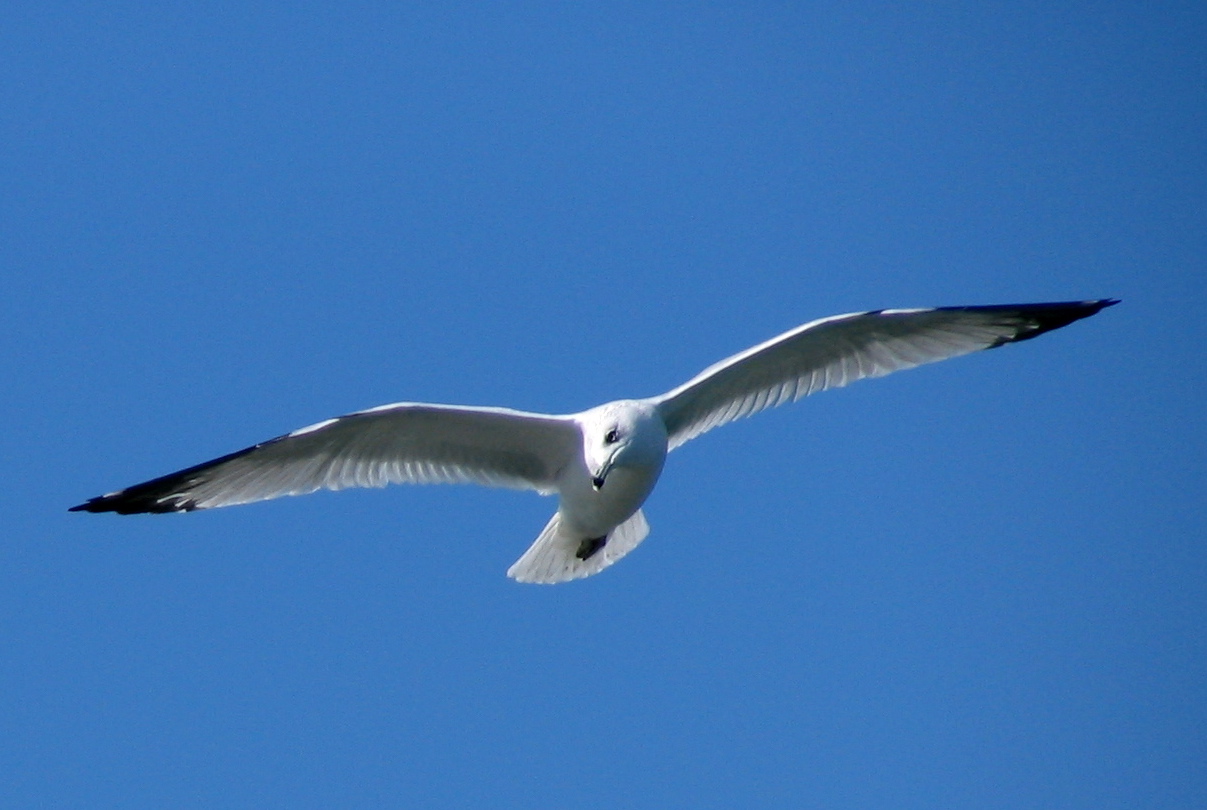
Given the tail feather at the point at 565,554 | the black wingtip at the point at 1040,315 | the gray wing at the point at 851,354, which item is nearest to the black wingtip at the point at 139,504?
the tail feather at the point at 565,554

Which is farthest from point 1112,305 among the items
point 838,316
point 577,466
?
point 577,466

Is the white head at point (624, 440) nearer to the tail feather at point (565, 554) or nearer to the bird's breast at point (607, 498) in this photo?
the bird's breast at point (607, 498)

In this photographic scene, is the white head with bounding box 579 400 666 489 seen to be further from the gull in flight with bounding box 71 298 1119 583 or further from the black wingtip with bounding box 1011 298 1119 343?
the black wingtip with bounding box 1011 298 1119 343

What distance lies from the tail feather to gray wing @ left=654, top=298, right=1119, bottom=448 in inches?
25.4

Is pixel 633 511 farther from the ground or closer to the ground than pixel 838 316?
closer to the ground

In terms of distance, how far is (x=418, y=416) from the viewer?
29.8ft

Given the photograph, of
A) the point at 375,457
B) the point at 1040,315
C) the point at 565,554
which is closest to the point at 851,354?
the point at 1040,315

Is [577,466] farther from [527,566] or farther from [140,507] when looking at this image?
[140,507]

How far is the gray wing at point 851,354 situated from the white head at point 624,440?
510mm

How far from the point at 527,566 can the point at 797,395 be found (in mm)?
1867

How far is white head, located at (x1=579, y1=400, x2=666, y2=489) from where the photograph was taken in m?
8.66

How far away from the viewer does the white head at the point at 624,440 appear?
8.66 metres

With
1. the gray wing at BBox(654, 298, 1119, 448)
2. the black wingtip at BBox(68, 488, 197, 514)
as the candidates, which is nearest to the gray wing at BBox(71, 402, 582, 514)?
the black wingtip at BBox(68, 488, 197, 514)

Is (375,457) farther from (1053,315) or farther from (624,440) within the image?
(1053,315)
